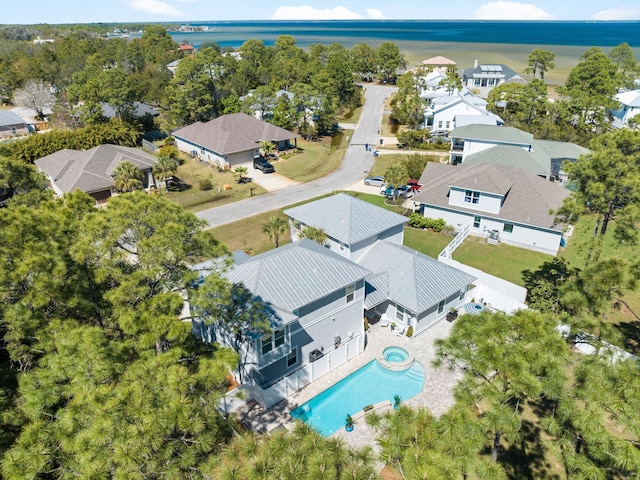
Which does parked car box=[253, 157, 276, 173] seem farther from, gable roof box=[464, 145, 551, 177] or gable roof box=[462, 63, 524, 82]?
gable roof box=[462, 63, 524, 82]

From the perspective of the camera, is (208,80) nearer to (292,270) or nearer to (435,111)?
(435,111)

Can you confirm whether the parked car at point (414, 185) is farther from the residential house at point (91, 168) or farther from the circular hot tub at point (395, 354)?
the residential house at point (91, 168)

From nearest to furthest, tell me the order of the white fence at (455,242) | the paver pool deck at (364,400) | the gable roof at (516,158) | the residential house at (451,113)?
the paver pool deck at (364,400), the white fence at (455,242), the gable roof at (516,158), the residential house at (451,113)

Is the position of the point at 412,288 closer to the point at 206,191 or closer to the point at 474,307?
the point at 474,307

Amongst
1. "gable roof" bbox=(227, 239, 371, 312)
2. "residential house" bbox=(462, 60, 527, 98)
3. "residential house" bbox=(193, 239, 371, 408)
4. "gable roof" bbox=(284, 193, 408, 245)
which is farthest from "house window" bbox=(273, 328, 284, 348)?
"residential house" bbox=(462, 60, 527, 98)

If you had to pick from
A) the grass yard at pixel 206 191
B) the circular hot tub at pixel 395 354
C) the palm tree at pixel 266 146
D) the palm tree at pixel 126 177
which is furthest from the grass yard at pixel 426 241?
the palm tree at pixel 126 177
